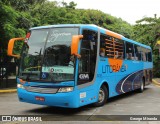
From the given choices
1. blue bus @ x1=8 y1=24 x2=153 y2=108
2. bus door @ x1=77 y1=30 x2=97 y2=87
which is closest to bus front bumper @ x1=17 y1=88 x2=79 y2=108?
blue bus @ x1=8 y1=24 x2=153 y2=108

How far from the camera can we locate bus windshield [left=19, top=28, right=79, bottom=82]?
31.3 ft

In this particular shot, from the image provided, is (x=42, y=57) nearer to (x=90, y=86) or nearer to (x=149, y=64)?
(x=90, y=86)

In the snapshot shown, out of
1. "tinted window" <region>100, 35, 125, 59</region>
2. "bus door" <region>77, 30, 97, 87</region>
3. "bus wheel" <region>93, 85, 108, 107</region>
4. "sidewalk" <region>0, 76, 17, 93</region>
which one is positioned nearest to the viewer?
"bus door" <region>77, 30, 97, 87</region>

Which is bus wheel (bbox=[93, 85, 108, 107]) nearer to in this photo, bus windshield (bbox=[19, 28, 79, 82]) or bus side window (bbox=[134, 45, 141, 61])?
bus windshield (bbox=[19, 28, 79, 82])

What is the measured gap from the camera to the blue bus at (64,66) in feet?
31.0

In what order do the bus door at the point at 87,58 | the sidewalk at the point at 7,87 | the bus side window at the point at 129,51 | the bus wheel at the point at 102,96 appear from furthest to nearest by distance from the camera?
the sidewalk at the point at 7,87
the bus side window at the point at 129,51
the bus wheel at the point at 102,96
the bus door at the point at 87,58

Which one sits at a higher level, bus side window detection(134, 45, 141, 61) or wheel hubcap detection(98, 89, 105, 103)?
bus side window detection(134, 45, 141, 61)

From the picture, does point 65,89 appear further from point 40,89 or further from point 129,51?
point 129,51

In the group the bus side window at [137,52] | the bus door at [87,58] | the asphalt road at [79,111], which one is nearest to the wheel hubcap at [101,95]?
the asphalt road at [79,111]

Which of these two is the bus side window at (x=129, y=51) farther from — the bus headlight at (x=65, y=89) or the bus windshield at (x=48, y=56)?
the bus headlight at (x=65, y=89)

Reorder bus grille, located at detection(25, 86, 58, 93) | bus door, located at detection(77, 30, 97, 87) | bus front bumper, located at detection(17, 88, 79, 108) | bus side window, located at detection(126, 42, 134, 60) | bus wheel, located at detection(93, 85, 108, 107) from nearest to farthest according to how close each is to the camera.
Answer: bus front bumper, located at detection(17, 88, 79, 108), bus grille, located at detection(25, 86, 58, 93), bus door, located at detection(77, 30, 97, 87), bus wheel, located at detection(93, 85, 108, 107), bus side window, located at detection(126, 42, 134, 60)

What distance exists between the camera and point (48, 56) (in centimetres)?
981

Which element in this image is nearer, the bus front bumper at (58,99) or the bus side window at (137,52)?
the bus front bumper at (58,99)

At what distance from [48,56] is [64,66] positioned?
2.22 feet
